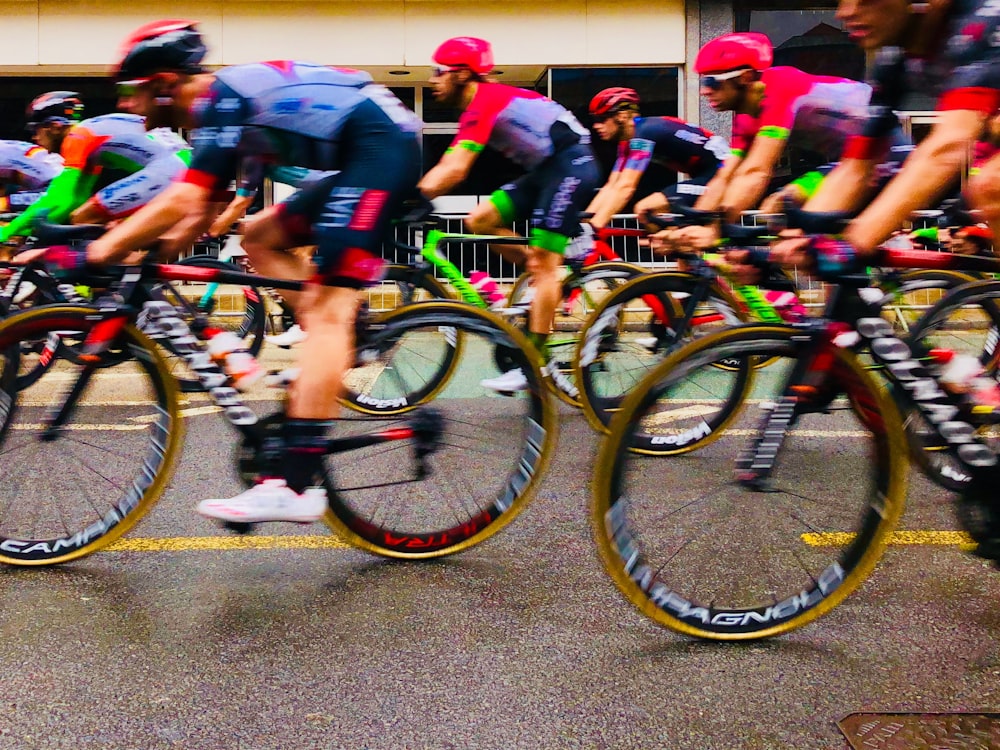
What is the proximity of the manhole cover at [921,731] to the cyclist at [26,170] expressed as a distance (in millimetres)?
6854

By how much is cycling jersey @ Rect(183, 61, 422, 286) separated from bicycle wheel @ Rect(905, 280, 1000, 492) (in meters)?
1.67

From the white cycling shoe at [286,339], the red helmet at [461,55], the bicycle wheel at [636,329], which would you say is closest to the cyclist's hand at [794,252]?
the bicycle wheel at [636,329]

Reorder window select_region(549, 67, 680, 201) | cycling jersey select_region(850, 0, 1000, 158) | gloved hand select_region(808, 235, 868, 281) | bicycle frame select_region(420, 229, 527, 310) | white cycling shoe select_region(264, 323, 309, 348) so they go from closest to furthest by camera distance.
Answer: cycling jersey select_region(850, 0, 1000, 158), gloved hand select_region(808, 235, 868, 281), bicycle frame select_region(420, 229, 527, 310), white cycling shoe select_region(264, 323, 309, 348), window select_region(549, 67, 680, 201)

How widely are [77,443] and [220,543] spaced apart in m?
0.63

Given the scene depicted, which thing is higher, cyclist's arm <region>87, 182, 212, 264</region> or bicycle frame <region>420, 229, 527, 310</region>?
cyclist's arm <region>87, 182, 212, 264</region>

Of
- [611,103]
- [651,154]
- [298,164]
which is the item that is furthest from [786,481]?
[611,103]

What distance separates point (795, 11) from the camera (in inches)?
632

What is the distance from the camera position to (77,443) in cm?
367

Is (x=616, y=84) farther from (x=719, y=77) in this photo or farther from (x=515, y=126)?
(x=719, y=77)

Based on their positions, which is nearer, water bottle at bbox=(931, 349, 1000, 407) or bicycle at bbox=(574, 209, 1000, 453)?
water bottle at bbox=(931, 349, 1000, 407)

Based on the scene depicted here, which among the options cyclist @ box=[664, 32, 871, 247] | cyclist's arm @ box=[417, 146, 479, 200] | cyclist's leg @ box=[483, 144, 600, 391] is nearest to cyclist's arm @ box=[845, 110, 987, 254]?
cyclist @ box=[664, 32, 871, 247]

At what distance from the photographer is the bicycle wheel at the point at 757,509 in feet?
9.35

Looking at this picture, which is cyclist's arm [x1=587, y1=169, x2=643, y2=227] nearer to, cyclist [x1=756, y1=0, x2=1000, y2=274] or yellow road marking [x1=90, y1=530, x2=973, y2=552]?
yellow road marking [x1=90, y1=530, x2=973, y2=552]

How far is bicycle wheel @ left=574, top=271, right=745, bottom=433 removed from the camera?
195 inches
